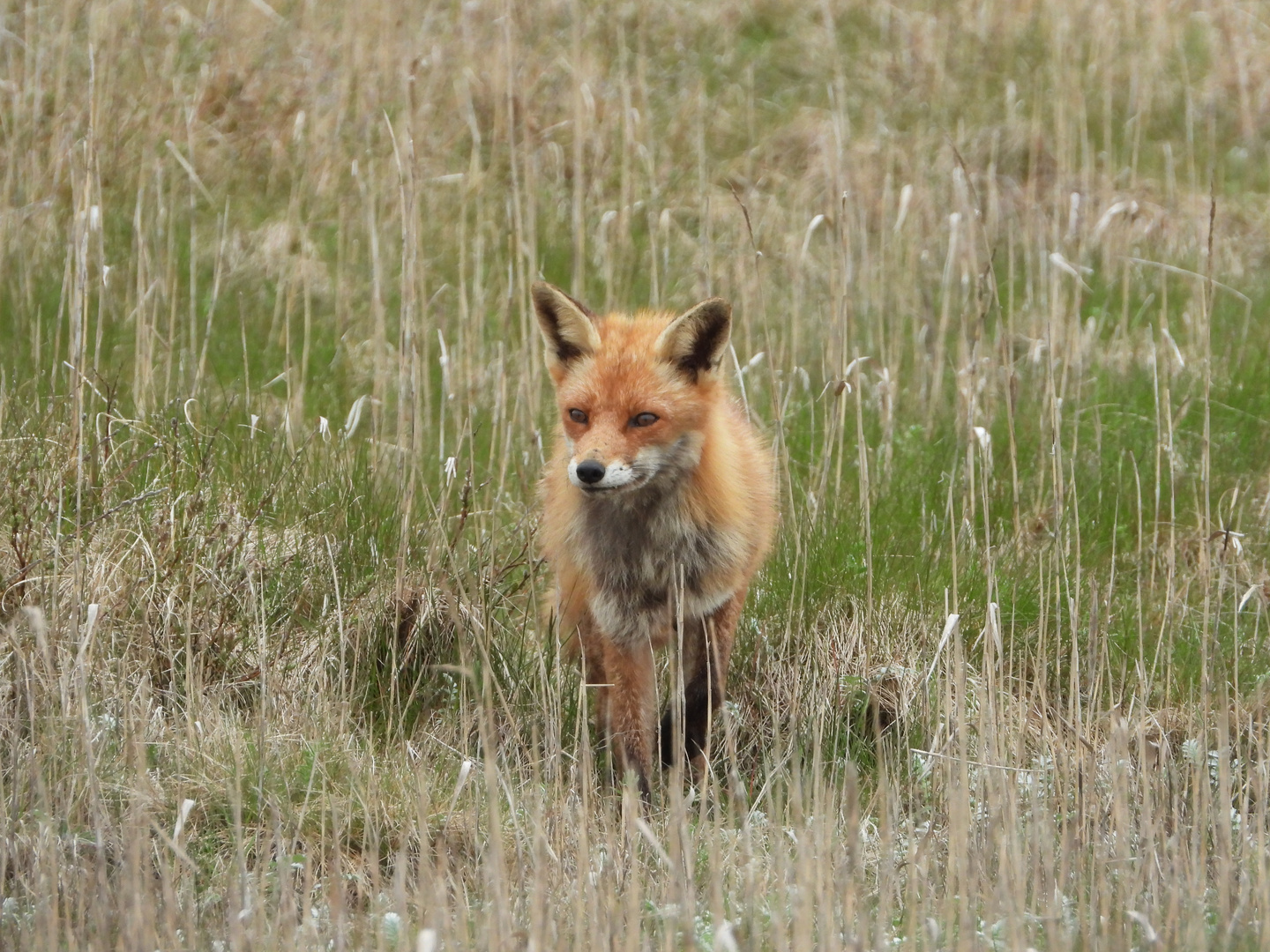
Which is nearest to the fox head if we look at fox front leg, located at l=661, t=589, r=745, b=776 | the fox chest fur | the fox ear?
the fox ear

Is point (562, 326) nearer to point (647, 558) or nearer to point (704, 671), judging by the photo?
point (647, 558)

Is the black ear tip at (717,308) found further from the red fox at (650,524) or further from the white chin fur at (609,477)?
the white chin fur at (609,477)

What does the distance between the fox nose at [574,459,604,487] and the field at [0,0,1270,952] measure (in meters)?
0.61

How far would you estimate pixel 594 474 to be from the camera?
3816 millimetres

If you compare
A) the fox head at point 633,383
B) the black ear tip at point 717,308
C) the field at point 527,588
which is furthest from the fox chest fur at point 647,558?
the black ear tip at point 717,308

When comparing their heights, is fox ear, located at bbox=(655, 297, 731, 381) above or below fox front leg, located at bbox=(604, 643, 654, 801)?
above

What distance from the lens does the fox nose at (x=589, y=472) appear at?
3.81m

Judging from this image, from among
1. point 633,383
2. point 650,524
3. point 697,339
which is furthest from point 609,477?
point 697,339

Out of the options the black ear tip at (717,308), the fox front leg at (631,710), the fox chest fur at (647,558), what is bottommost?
the fox front leg at (631,710)

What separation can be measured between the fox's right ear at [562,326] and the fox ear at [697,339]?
252mm

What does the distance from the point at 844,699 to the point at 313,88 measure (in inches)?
260

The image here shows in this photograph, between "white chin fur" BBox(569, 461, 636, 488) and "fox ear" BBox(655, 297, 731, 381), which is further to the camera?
"fox ear" BBox(655, 297, 731, 381)

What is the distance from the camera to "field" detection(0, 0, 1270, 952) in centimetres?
333

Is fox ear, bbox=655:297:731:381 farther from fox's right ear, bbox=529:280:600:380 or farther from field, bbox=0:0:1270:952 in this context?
field, bbox=0:0:1270:952
